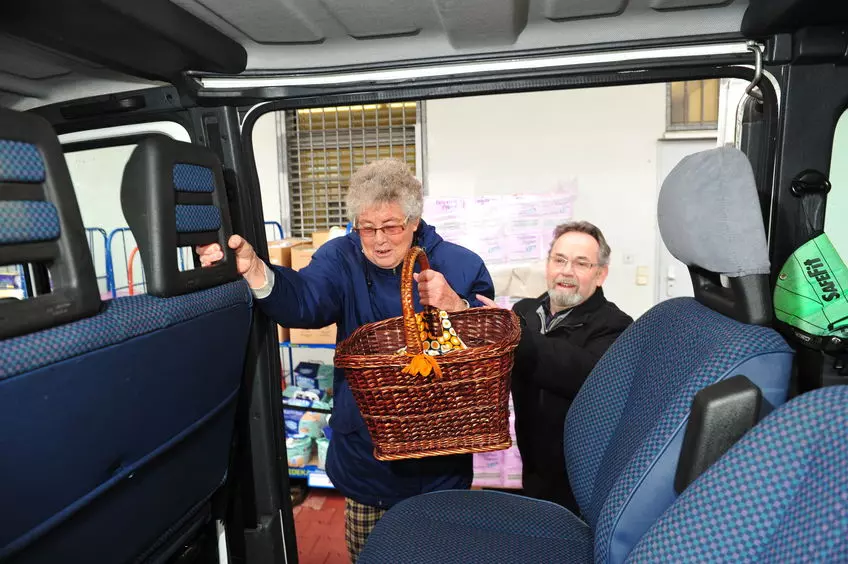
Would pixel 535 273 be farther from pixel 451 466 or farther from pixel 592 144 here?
pixel 451 466

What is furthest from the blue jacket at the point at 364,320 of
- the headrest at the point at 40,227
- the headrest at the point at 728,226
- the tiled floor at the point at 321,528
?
the tiled floor at the point at 321,528

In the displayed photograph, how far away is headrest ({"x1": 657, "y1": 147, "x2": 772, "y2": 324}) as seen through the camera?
95 centimetres

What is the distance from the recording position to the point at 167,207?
110 cm

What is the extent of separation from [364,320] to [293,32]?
2.80ft

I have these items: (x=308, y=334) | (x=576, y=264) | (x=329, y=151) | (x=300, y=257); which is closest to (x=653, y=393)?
(x=576, y=264)

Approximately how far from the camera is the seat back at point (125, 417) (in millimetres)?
817

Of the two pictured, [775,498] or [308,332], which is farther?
[308,332]

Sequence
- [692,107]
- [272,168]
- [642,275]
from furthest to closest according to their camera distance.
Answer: [272,168]
[642,275]
[692,107]

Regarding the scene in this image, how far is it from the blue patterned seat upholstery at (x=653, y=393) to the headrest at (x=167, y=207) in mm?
772

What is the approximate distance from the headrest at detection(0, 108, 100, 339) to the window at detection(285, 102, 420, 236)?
12.6ft

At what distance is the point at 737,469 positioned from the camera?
722mm

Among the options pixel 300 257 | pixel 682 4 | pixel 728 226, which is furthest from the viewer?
pixel 300 257

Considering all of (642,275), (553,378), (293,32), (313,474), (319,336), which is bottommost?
(313,474)

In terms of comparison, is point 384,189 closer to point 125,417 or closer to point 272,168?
point 125,417
